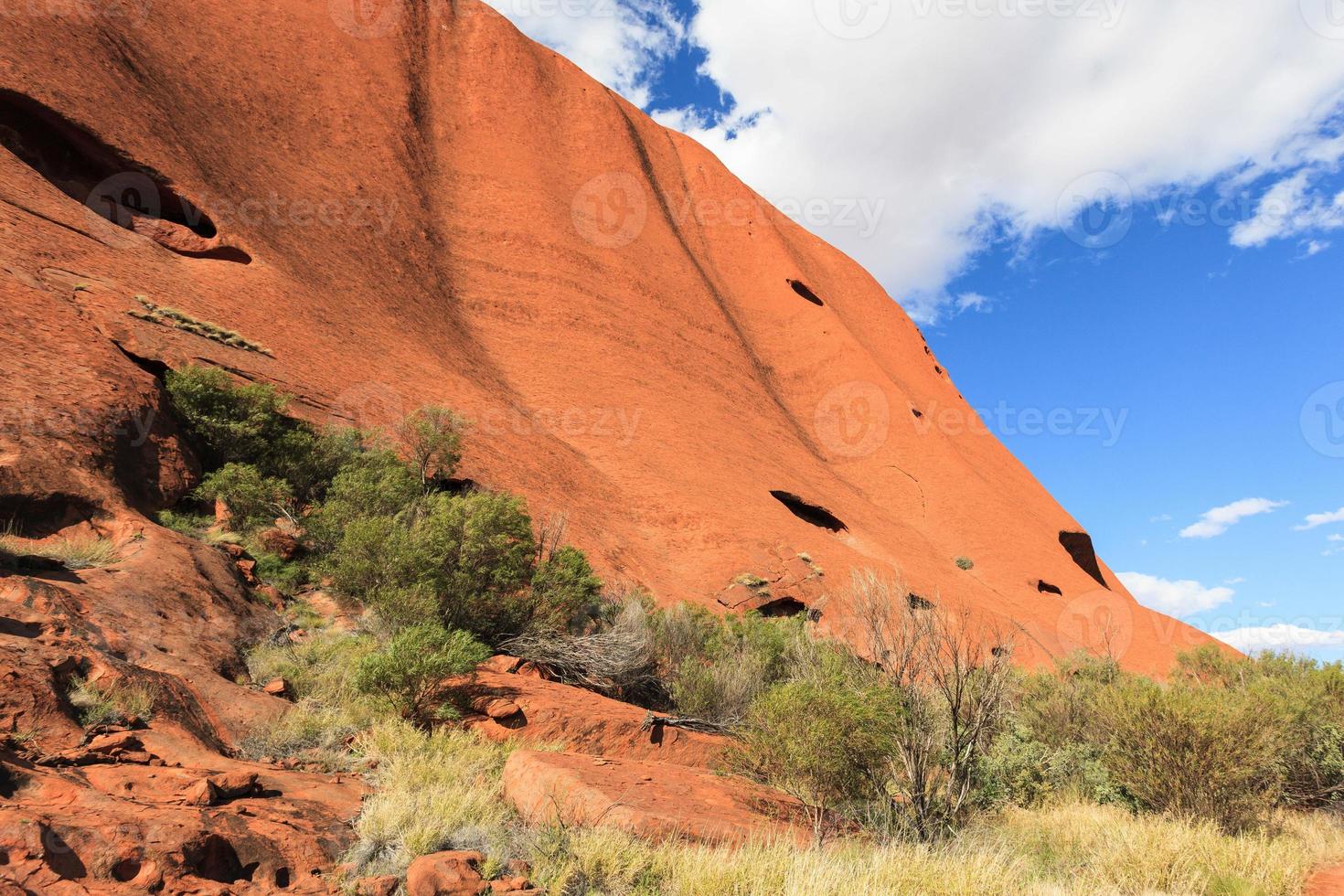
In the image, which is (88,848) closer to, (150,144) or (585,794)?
(585,794)

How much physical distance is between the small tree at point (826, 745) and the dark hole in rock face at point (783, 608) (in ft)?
37.7

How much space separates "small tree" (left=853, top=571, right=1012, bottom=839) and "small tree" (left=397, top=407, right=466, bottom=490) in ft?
29.7

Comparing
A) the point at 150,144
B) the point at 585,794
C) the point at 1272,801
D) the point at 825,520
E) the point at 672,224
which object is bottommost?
the point at 585,794

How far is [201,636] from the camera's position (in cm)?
674

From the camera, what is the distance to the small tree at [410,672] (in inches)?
257

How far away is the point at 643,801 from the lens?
5027 mm

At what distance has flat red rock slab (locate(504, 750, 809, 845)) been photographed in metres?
4.66

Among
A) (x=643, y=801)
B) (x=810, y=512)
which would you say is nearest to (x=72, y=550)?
(x=643, y=801)

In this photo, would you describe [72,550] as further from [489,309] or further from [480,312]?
[489,309]

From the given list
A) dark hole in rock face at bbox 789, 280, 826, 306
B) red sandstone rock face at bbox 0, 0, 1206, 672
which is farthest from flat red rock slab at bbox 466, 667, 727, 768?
dark hole in rock face at bbox 789, 280, 826, 306

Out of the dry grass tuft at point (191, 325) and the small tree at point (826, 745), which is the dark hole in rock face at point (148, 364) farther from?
the small tree at point (826, 745)

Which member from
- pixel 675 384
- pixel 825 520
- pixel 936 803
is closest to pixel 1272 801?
pixel 936 803

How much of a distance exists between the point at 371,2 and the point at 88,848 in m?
31.6

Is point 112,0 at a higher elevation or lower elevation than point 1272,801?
higher
